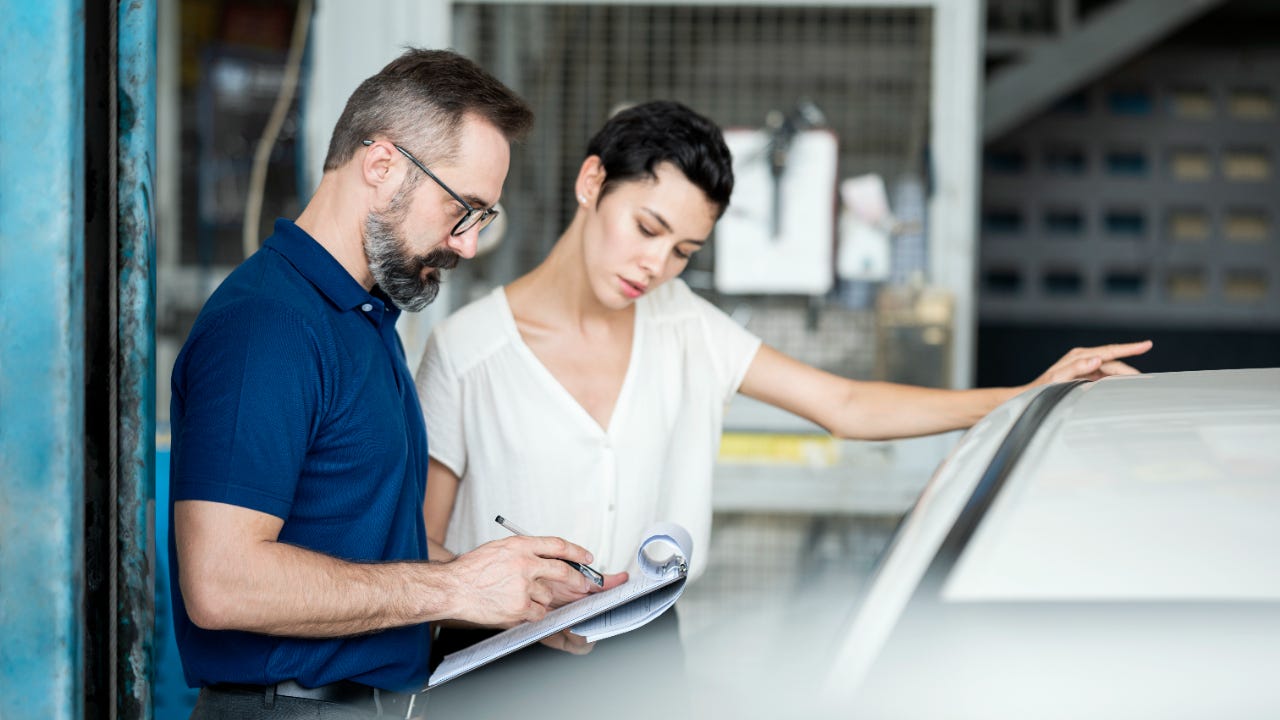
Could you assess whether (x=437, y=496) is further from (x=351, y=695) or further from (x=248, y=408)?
(x=248, y=408)

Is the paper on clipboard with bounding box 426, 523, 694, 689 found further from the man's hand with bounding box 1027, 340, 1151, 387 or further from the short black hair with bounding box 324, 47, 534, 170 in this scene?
the man's hand with bounding box 1027, 340, 1151, 387

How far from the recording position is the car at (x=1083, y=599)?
2.99ft

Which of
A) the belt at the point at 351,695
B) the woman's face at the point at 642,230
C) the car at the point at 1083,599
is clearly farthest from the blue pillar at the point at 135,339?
the car at the point at 1083,599

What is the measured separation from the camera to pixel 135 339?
1320mm

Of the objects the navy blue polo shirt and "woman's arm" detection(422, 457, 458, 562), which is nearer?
the navy blue polo shirt

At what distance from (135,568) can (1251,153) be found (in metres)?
7.15

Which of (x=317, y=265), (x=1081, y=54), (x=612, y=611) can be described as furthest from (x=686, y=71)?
(x=1081, y=54)

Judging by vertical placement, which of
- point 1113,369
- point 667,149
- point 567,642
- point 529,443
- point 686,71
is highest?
point 686,71

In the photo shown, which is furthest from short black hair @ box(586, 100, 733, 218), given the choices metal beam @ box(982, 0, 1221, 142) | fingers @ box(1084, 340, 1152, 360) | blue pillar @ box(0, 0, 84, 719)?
metal beam @ box(982, 0, 1221, 142)

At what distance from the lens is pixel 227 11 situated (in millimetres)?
4617

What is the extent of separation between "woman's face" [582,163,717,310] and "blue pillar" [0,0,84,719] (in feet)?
2.55

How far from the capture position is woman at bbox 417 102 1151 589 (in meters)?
1.78

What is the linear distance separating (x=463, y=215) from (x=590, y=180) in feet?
1.47

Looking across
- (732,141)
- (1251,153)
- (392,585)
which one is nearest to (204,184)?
(732,141)
